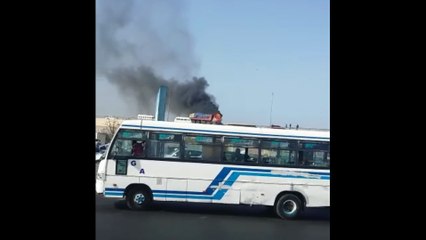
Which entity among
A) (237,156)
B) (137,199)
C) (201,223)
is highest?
(237,156)

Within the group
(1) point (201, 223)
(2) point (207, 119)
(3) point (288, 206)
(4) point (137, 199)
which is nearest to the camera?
(1) point (201, 223)

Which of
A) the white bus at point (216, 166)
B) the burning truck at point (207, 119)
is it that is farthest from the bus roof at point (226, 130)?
the burning truck at point (207, 119)

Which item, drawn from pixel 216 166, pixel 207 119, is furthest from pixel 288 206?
pixel 207 119

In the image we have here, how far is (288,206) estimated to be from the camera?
9867 millimetres

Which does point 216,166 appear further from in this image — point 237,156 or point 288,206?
point 288,206

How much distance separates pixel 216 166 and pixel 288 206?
183cm

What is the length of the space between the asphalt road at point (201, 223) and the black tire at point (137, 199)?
0.50 ft

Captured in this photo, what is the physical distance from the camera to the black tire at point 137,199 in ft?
31.9

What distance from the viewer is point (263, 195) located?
32.1 feet

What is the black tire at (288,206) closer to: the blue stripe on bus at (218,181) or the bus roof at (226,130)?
the blue stripe on bus at (218,181)

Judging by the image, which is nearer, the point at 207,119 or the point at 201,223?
the point at 201,223

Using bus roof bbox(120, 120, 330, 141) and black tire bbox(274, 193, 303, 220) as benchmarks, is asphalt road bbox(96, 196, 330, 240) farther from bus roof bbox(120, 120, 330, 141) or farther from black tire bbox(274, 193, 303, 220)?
bus roof bbox(120, 120, 330, 141)
